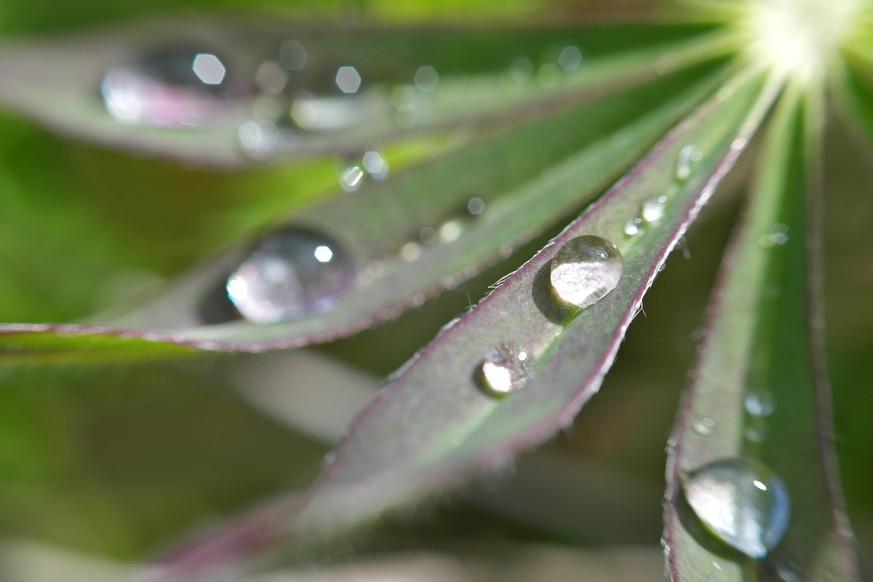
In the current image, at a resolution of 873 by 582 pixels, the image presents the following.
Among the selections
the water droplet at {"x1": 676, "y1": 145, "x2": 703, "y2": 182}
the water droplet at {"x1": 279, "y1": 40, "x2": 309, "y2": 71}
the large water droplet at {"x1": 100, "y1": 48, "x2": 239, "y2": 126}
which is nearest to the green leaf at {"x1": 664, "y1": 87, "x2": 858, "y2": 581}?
the water droplet at {"x1": 676, "y1": 145, "x2": 703, "y2": 182}

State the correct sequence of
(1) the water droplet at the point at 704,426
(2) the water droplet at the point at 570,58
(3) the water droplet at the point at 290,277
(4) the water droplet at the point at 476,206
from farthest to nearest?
(2) the water droplet at the point at 570,58 < (4) the water droplet at the point at 476,206 < (3) the water droplet at the point at 290,277 < (1) the water droplet at the point at 704,426

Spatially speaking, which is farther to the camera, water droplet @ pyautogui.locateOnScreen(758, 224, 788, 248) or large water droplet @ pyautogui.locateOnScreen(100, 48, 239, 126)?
large water droplet @ pyautogui.locateOnScreen(100, 48, 239, 126)

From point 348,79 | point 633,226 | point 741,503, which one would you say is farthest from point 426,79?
point 741,503

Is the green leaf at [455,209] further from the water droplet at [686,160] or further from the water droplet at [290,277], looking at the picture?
the water droplet at [686,160]

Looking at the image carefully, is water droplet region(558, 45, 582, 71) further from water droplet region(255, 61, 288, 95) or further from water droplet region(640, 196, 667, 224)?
water droplet region(640, 196, 667, 224)

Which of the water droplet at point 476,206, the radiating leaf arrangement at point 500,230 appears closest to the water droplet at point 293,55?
the radiating leaf arrangement at point 500,230

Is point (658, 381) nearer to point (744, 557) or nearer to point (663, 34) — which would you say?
point (663, 34)

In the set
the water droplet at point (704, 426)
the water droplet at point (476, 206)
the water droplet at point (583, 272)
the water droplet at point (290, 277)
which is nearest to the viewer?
the water droplet at point (583, 272)

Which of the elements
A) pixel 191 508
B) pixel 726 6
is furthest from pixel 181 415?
pixel 726 6

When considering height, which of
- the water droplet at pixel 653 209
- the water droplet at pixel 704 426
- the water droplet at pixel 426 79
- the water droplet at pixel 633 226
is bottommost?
the water droplet at pixel 704 426
